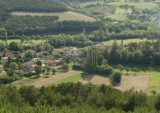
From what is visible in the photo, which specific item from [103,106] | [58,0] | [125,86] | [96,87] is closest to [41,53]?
[125,86]

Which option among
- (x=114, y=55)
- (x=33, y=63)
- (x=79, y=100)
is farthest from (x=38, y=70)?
(x=79, y=100)

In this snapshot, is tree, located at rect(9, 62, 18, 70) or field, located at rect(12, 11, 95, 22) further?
field, located at rect(12, 11, 95, 22)

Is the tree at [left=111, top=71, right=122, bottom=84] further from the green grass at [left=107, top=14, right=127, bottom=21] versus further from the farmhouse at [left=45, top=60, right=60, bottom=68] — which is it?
the green grass at [left=107, top=14, right=127, bottom=21]

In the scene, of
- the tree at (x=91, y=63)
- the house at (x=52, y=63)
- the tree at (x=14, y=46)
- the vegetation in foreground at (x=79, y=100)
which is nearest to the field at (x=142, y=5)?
the tree at (x=14, y=46)

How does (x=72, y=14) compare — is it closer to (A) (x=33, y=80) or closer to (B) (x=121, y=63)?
(B) (x=121, y=63)

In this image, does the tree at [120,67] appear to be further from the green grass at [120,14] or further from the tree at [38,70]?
the green grass at [120,14]

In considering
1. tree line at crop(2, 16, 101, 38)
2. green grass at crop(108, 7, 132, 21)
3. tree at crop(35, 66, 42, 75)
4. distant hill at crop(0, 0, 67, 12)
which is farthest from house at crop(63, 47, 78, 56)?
green grass at crop(108, 7, 132, 21)

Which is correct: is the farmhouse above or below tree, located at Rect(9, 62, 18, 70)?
below

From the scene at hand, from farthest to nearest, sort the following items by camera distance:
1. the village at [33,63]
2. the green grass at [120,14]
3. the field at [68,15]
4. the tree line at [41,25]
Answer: the green grass at [120,14]
the field at [68,15]
the tree line at [41,25]
the village at [33,63]
